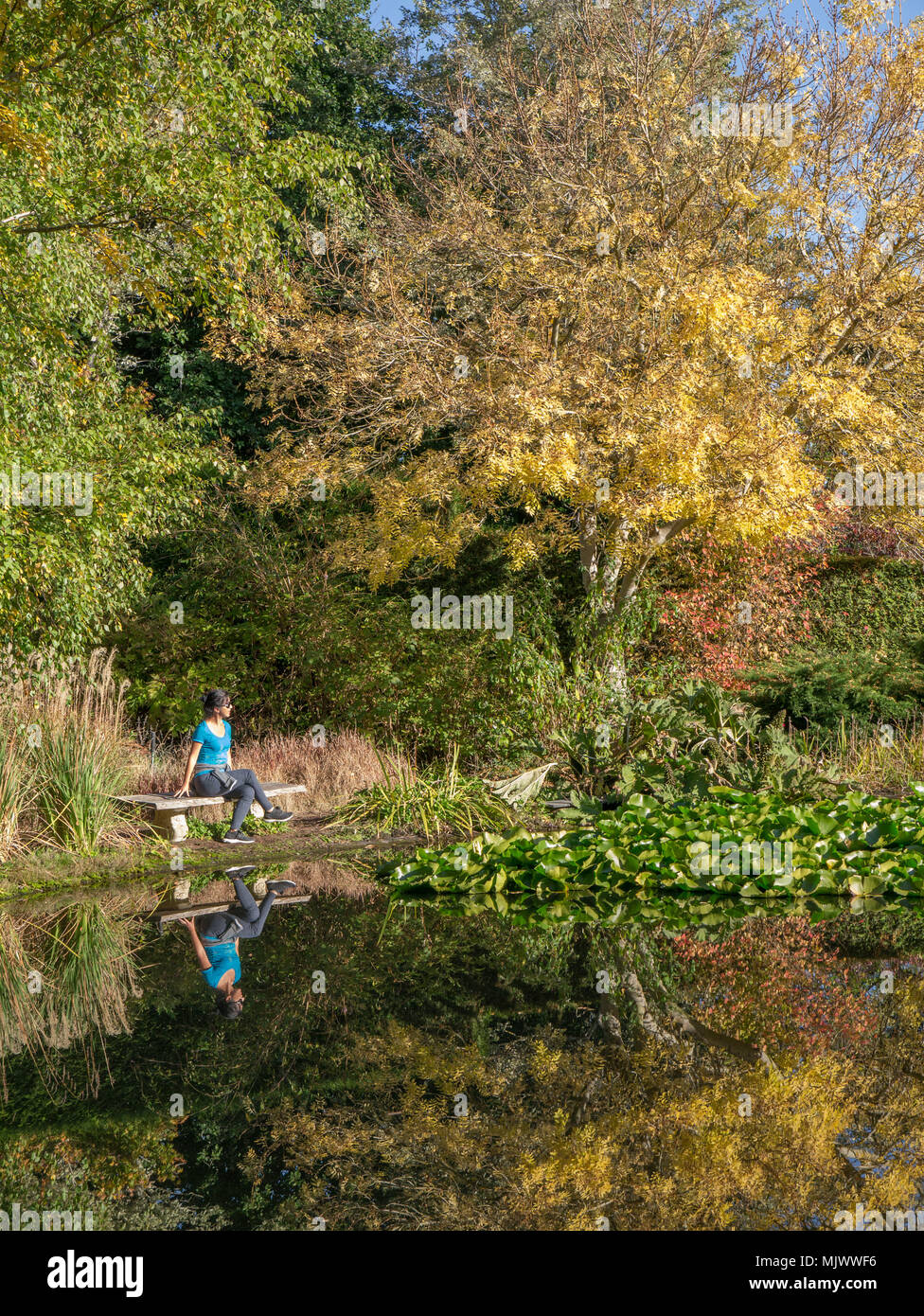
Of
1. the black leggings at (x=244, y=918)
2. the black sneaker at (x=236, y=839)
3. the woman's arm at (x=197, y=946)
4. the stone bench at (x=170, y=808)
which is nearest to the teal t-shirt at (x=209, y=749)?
the stone bench at (x=170, y=808)

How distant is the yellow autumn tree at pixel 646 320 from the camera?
429 inches

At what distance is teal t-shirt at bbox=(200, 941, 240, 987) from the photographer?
5676 millimetres

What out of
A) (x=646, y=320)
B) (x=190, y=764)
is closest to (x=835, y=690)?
(x=646, y=320)

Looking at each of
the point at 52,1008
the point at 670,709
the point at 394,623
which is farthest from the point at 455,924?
the point at 394,623

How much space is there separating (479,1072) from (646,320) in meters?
9.09

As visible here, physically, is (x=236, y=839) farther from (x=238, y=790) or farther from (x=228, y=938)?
(x=228, y=938)

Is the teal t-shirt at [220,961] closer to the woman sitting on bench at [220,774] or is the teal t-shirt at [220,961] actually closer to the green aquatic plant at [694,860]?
the green aquatic plant at [694,860]

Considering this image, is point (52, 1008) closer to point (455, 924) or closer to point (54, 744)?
point (455, 924)

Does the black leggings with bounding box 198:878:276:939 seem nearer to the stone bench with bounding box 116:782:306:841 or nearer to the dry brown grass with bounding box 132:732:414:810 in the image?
the stone bench with bounding box 116:782:306:841

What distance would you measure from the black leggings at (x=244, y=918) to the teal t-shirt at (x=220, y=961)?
0.72 feet

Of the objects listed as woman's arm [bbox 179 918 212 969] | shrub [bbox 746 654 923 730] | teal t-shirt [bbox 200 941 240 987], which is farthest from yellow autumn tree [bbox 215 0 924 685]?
teal t-shirt [bbox 200 941 240 987]

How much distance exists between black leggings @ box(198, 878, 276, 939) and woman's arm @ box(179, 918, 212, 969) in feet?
0.13

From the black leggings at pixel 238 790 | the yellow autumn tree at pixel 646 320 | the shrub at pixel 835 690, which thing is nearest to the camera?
the black leggings at pixel 238 790
